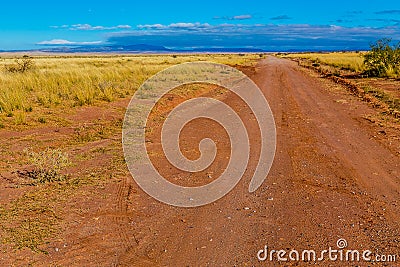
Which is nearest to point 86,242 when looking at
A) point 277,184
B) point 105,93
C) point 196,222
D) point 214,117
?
point 196,222

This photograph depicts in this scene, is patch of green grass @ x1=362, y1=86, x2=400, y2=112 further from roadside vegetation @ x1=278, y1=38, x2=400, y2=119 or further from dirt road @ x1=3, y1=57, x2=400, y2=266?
dirt road @ x1=3, y1=57, x2=400, y2=266

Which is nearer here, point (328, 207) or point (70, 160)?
point (328, 207)

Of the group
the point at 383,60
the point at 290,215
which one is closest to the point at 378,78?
the point at 383,60

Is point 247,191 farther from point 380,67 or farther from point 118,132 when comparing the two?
point 380,67

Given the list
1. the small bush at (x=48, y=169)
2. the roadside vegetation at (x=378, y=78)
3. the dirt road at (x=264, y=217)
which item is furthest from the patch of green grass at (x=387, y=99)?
the small bush at (x=48, y=169)

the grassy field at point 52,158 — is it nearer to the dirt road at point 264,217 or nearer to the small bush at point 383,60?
the dirt road at point 264,217

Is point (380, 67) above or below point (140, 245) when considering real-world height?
above

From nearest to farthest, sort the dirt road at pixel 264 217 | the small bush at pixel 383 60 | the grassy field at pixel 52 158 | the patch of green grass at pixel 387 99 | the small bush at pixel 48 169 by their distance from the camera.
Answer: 1. the dirt road at pixel 264 217
2. the grassy field at pixel 52 158
3. the small bush at pixel 48 169
4. the patch of green grass at pixel 387 99
5. the small bush at pixel 383 60

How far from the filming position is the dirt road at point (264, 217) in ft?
11.7

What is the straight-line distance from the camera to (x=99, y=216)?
14.3 feet

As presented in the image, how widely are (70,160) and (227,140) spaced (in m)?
3.20

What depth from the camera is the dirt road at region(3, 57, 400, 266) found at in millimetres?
3574

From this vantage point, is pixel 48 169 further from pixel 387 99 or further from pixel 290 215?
pixel 387 99

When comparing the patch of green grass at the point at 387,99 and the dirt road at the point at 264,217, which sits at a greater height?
the patch of green grass at the point at 387,99
